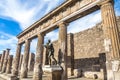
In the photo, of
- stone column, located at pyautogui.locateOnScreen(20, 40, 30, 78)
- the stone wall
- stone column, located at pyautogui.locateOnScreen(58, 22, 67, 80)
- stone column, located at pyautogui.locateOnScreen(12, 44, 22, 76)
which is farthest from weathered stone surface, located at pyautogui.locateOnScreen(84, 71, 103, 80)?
stone column, located at pyautogui.locateOnScreen(12, 44, 22, 76)

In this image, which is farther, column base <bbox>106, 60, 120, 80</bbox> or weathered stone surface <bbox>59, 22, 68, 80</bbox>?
weathered stone surface <bbox>59, 22, 68, 80</bbox>

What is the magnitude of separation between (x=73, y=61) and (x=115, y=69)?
11410 mm

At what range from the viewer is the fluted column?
19.8ft

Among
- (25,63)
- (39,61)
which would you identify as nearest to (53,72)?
(39,61)

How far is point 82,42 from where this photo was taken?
1673 centimetres

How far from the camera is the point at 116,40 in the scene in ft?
20.2

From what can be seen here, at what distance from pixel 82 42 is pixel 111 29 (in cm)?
1037

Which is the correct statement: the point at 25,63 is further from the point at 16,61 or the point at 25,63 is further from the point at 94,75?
the point at 94,75

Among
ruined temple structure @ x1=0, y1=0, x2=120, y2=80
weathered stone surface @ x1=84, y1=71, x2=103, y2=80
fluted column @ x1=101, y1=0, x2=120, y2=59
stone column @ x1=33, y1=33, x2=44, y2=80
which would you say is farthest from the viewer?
weathered stone surface @ x1=84, y1=71, x2=103, y2=80

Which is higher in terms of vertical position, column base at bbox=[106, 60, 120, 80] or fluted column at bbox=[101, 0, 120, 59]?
fluted column at bbox=[101, 0, 120, 59]

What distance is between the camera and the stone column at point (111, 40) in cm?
578

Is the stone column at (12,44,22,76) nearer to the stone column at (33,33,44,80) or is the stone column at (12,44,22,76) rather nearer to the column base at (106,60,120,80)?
the stone column at (33,33,44,80)

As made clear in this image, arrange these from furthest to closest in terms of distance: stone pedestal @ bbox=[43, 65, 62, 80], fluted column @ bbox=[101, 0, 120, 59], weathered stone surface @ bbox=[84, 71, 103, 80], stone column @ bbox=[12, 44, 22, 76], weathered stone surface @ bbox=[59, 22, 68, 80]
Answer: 1. stone column @ bbox=[12, 44, 22, 76]
2. weathered stone surface @ bbox=[84, 71, 103, 80]
3. weathered stone surface @ bbox=[59, 22, 68, 80]
4. stone pedestal @ bbox=[43, 65, 62, 80]
5. fluted column @ bbox=[101, 0, 120, 59]

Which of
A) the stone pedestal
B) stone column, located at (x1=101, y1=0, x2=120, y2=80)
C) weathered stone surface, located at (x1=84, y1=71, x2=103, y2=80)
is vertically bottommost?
weathered stone surface, located at (x1=84, y1=71, x2=103, y2=80)
